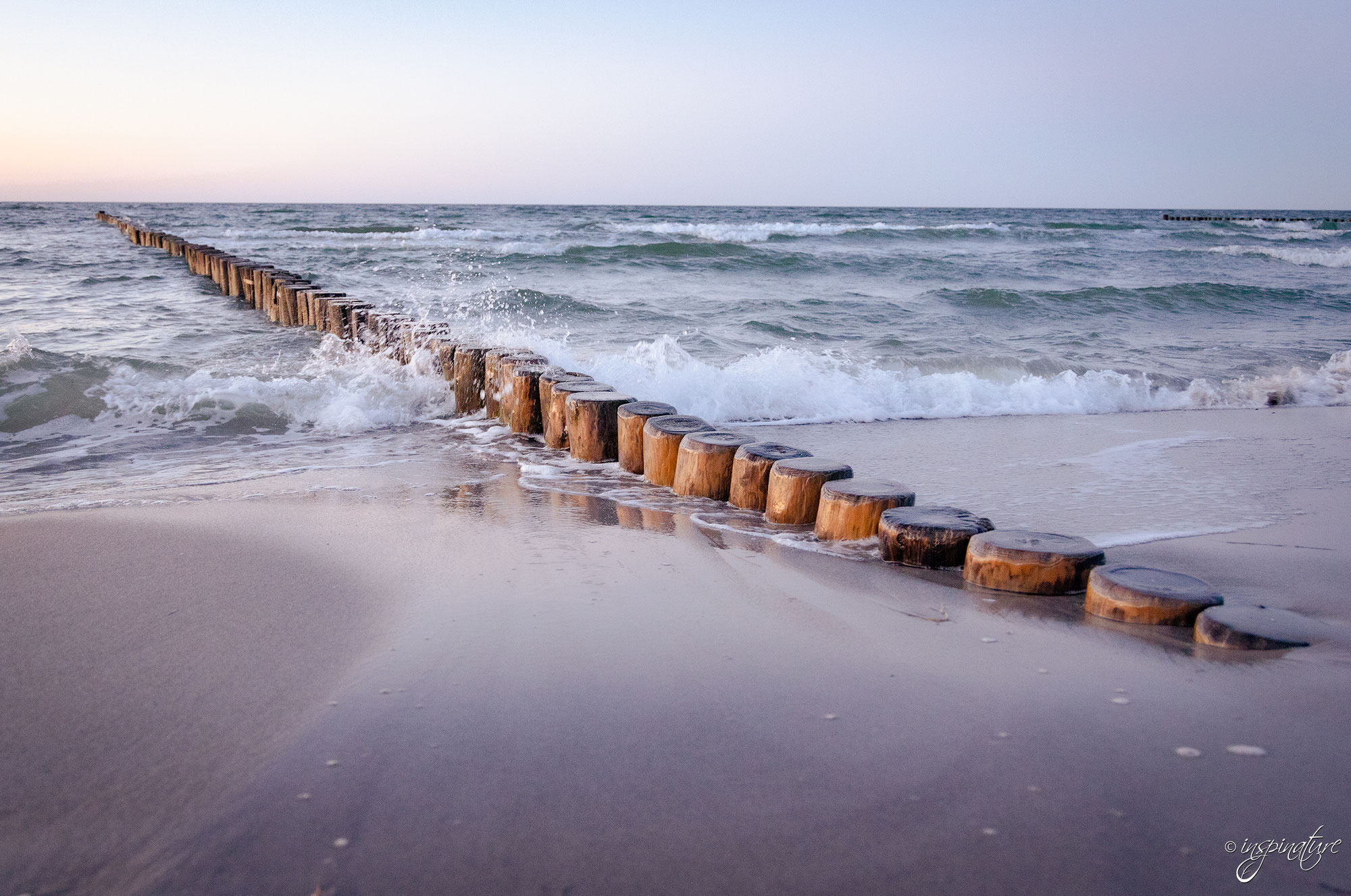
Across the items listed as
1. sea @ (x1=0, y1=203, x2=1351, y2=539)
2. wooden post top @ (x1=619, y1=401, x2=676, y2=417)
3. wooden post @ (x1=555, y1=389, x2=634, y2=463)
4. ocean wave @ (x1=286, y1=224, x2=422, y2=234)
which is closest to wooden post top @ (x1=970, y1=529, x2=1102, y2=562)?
wooden post top @ (x1=619, y1=401, x2=676, y2=417)

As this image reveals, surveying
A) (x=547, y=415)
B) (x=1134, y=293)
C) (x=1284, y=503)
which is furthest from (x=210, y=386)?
(x=1134, y=293)

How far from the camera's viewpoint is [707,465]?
3.72m

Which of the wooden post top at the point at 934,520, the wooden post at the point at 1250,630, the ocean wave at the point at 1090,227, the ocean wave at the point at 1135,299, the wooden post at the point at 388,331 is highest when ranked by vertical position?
the ocean wave at the point at 1090,227

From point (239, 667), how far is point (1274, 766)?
226 centimetres

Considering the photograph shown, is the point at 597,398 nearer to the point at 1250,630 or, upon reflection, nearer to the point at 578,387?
the point at 578,387

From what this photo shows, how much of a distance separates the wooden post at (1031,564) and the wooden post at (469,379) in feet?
12.6

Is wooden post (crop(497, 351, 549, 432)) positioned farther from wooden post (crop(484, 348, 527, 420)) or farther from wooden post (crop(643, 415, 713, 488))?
wooden post (crop(643, 415, 713, 488))

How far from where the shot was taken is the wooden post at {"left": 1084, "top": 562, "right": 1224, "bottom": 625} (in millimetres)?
2424

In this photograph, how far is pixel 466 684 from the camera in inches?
82.0

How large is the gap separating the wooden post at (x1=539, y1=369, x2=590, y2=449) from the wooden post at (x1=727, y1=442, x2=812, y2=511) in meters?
1.39

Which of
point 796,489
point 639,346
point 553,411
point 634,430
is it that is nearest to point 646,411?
point 634,430

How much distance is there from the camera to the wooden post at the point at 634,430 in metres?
4.21

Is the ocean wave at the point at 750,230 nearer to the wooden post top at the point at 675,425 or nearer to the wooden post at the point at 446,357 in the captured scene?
the wooden post at the point at 446,357

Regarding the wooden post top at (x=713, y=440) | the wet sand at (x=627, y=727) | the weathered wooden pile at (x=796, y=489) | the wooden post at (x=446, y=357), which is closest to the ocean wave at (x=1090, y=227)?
the wooden post at (x=446, y=357)
